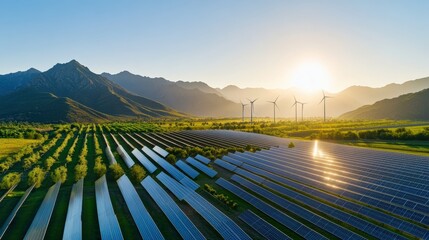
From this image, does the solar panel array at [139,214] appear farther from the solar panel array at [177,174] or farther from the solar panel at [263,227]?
the solar panel at [263,227]

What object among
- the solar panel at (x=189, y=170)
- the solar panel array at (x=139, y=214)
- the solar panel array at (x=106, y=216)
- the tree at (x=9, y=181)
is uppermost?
the tree at (x=9, y=181)

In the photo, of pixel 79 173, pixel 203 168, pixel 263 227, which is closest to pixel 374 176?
pixel 263 227

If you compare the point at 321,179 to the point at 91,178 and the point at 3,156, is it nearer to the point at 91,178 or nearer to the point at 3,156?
the point at 91,178

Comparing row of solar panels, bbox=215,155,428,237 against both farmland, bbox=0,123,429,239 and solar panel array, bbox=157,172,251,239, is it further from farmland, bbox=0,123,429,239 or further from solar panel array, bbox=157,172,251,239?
solar panel array, bbox=157,172,251,239

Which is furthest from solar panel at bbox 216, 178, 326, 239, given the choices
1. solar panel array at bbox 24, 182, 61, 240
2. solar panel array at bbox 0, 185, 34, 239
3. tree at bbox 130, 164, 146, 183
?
solar panel array at bbox 0, 185, 34, 239

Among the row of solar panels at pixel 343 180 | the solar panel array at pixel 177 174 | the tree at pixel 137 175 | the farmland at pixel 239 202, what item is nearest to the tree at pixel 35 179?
the farmland at pixel 239 202

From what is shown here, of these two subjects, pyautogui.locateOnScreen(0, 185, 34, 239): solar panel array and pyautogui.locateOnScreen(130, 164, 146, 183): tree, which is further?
pyautogui.locateOnScreen(130, 164, 146, 183): tree

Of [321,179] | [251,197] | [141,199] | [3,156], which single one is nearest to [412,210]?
[321,179]

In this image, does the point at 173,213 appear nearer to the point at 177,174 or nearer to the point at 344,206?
the point at 177,174
